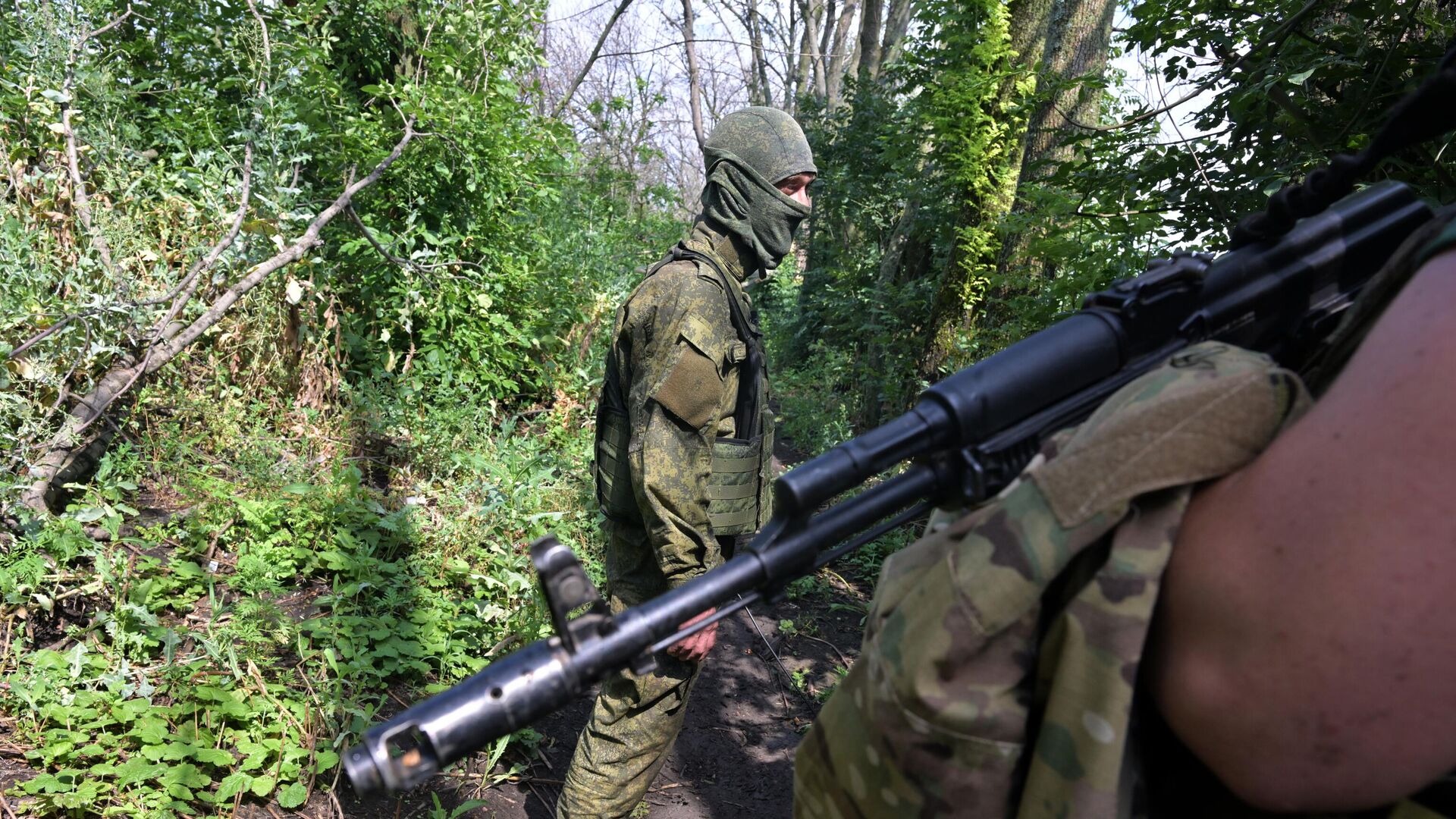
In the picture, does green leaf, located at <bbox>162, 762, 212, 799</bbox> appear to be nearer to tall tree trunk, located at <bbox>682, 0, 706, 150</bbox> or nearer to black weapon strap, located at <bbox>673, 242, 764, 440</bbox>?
black weapon strap, located at <bbox>673, 242, 764, 440</bbox>

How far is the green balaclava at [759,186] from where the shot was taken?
288 centimetres

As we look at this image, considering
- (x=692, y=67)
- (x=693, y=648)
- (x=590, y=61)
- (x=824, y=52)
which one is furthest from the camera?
(x=824, y=52)

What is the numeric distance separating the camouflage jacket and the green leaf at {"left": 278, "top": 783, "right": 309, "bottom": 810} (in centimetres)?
131

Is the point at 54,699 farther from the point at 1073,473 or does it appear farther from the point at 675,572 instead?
the point at 1073,473

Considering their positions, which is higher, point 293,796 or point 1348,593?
point 1348,593

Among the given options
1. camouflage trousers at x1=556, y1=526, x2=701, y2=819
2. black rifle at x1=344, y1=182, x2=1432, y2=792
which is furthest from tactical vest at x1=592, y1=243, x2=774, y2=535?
black rifle at x1=344, y1=182, x2=1432, y2=792

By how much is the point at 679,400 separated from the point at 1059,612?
1.69m

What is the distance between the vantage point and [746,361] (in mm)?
2703

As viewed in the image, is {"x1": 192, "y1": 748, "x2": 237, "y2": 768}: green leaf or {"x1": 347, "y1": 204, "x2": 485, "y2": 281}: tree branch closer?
{"x1": 192, "y1": 748, "x2": 237, "y2": 768}: green leaf

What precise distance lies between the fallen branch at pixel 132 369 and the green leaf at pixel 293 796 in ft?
5.26

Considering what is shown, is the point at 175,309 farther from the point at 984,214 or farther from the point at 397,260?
the point at 984,214

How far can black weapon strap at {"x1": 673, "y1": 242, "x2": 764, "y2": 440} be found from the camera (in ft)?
8.80

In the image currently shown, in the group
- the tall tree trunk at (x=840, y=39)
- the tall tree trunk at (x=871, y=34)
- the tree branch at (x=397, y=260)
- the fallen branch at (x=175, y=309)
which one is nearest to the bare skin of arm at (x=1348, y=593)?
the fallen branch at (x=175, y=309)

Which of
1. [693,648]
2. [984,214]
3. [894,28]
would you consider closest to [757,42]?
[894,28]
